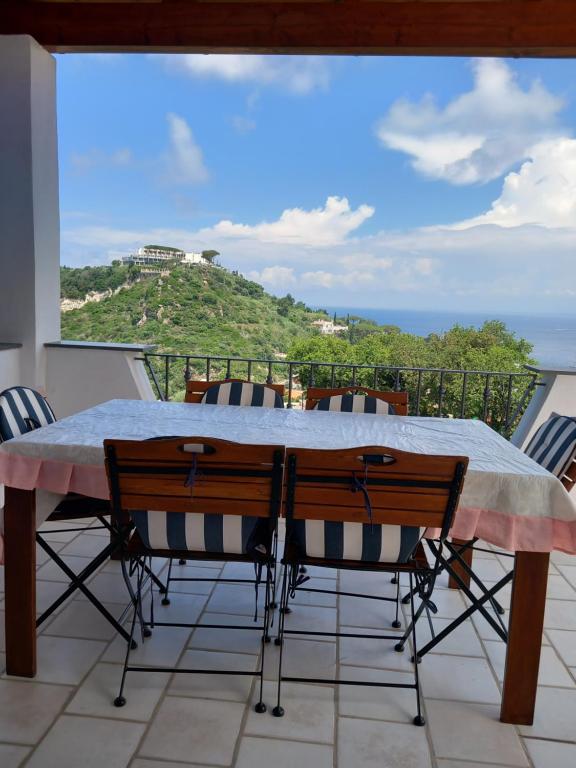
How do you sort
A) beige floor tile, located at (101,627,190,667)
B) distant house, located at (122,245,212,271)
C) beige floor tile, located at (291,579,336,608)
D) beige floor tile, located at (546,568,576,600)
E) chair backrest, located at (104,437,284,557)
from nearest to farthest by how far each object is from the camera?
chair backrest, located at (104,437,284,557) < beige floor tile, located at (101,627,190,667) < beige floor tile, located at (291,579,336,608) < beige floor tile, located at (546,568,576,600) < distant house, located at (122,245,212,271)

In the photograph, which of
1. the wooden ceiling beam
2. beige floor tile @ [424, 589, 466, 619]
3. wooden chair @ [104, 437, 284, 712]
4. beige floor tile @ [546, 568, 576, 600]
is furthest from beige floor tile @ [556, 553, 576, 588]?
the wooden ceiling beam

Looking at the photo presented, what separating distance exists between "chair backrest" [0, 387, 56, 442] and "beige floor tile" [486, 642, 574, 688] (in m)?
2.13

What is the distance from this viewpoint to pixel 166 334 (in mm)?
10227

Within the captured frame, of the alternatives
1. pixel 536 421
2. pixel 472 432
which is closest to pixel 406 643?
pixel 472 432

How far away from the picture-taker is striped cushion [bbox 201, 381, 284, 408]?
3.45 meters

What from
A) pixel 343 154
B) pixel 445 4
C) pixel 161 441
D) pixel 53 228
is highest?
pixel 343 154

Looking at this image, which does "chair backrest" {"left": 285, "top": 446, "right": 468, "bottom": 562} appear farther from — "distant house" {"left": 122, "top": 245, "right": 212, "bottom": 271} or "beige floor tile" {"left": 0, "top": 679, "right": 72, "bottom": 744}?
"distant house" {"left": 122, "top": 245, "right": 212, "bottom": 271}

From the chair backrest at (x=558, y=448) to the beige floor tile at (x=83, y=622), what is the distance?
195 centimetres

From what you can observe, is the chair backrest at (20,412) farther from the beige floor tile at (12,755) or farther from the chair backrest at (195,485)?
the beige floor tile at (12,755)

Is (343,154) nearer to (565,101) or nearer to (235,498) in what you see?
(565,101)

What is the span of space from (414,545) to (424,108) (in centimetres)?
1743

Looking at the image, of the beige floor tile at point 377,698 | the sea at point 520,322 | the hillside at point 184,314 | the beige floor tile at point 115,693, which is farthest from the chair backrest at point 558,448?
the sea at point 520,322

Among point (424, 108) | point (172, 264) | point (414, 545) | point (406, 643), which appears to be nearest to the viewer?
point (414, 545)

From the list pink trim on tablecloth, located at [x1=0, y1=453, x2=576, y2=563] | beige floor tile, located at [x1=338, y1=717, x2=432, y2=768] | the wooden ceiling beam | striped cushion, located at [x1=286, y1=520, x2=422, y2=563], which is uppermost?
the wooden ceiling beam
